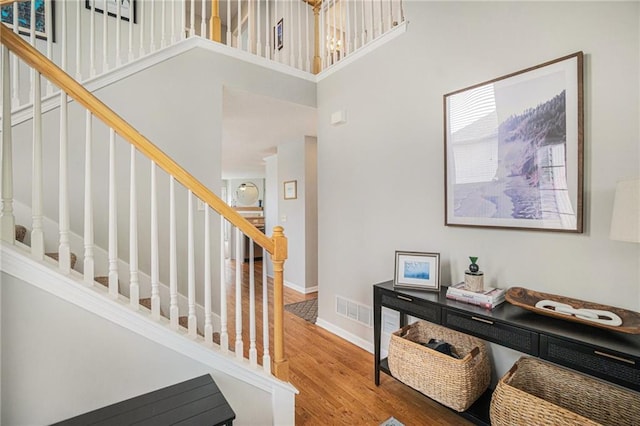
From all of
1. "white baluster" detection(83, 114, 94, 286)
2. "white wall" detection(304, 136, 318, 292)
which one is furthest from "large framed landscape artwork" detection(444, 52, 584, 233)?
"white wall" detection(304, 136, 318, 292)

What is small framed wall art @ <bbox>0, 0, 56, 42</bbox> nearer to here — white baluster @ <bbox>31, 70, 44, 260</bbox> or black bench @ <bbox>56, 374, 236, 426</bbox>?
white baluster @ <bbox>31, 70, 44, 260</bbox>

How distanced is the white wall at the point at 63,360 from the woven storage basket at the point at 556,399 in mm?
1587

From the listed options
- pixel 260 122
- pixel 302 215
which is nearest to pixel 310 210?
pixel 302 215

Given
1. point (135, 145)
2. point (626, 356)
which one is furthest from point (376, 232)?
point (135, 145)

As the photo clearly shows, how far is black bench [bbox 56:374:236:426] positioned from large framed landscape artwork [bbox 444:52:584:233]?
1.78 metres

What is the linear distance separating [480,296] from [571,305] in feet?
1.36

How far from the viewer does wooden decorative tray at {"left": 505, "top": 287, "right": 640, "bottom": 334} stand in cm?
125

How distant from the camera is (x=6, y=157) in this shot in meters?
1.06

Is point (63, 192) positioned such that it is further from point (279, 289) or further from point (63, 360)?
point (279, 289)

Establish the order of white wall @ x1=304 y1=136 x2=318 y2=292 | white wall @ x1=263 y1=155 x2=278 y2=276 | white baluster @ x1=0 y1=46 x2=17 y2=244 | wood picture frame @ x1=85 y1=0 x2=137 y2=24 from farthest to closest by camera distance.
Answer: white wall @ x1=263 y1=155 x2=278 y2=276, white wall @ x1=304 y1=136 x2=318 y2=292, wood picture frame @ x1=85 y1=0 x2=137 y2=24, white baluster @ x1=0 y1=46 x2=17 y2=244

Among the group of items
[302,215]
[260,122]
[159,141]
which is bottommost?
[302,215]

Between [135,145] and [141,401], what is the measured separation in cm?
113

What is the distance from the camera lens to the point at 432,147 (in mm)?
2188

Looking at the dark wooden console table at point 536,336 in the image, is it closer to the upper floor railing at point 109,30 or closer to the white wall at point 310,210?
the upper floor railing at point 109,30
